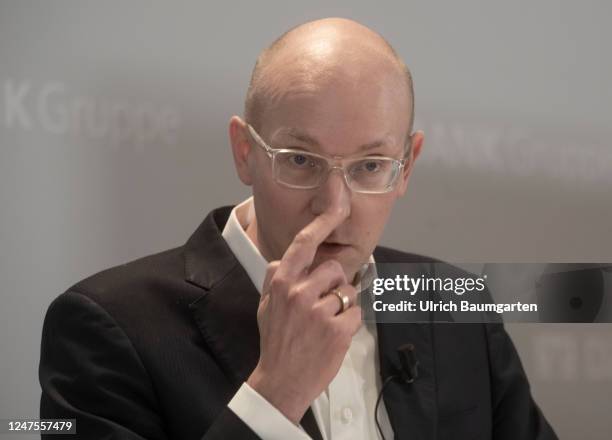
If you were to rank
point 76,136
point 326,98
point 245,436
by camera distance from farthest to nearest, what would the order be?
point 76,136 → point 326,98 → point 245,436

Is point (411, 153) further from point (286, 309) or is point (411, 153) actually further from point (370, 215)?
point (286, 309)

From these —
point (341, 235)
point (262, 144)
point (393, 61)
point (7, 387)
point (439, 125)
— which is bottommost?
point (7, 387)

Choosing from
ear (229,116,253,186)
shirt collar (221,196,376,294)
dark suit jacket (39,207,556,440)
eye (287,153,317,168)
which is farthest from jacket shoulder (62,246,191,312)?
eye (287,153,317,168)

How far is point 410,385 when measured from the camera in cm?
199

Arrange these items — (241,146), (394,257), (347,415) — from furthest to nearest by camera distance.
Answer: (394,257) → (241,146) → (347,415)

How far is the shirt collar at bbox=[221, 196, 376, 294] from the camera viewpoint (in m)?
2.01

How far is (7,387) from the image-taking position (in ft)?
8.00

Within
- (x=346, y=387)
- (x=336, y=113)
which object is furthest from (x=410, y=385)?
(x=336, y=113)

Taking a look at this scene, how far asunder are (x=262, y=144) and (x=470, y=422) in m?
0.82

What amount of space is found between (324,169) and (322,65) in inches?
9.1

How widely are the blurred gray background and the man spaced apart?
21.9 inches

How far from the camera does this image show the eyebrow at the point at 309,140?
179cm

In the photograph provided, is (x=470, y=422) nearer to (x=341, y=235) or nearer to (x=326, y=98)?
(x=341, y=235)

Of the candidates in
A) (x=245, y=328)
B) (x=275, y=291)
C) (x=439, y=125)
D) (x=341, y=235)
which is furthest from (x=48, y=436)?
(x=439, y=125)
